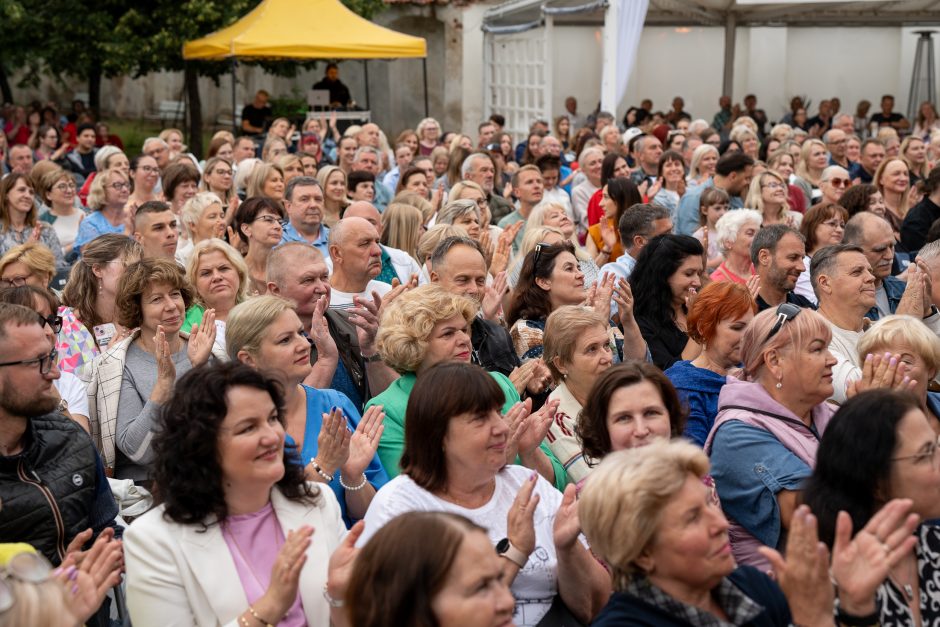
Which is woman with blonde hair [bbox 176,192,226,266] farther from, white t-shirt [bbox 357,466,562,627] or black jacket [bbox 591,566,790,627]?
black jacket [bbox 591,566,790,627]

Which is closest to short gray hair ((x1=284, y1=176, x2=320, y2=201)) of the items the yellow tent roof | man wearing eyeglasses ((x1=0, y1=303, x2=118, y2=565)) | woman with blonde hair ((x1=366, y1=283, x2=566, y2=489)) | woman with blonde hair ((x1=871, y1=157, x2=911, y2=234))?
woman with blonde hair ((x1=366, y1=283, x2=566, y2=489))

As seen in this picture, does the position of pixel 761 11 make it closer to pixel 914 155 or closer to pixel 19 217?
pixel 914 155

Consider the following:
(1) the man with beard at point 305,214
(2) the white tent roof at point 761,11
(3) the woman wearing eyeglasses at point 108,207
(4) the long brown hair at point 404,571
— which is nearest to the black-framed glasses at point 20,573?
(4) the long brown hair at point 404,571

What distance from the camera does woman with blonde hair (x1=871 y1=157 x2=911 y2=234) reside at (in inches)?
408

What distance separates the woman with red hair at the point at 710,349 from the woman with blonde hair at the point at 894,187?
206 inches

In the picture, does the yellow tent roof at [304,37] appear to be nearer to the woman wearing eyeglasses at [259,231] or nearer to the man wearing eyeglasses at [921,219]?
the woman wearing eyeglasses at [259,231]

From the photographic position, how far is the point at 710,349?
5453 millimetres

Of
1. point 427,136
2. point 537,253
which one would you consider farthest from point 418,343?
point 427,136

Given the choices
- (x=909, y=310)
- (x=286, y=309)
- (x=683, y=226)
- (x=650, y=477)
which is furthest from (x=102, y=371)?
(x=683, y=226)

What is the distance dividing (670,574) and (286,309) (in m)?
2.22

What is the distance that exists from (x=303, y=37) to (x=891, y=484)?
614 inches

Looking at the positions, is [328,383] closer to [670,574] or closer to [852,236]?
[670,574]

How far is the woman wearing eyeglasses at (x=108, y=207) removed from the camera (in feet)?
31.1

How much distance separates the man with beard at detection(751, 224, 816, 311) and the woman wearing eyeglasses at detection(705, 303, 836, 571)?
233 centimetres
